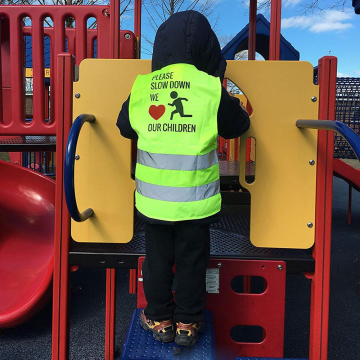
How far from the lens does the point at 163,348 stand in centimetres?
134

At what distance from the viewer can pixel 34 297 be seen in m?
2.08

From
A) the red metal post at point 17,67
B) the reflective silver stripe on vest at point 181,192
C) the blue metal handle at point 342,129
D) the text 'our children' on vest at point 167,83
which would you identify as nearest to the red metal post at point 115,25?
the red metal post at point 17,67

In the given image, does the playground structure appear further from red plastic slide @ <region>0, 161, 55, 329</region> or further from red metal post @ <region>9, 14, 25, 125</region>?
red plastic slide @ <region>0, 161, 55, 329</region>

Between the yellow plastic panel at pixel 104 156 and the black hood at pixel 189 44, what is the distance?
0.13m

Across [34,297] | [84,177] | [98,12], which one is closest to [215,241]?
[84,177]

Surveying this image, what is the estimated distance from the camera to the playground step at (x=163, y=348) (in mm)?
1292

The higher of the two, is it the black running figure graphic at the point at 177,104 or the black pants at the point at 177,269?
the black running figure graphic at the point at 177,104

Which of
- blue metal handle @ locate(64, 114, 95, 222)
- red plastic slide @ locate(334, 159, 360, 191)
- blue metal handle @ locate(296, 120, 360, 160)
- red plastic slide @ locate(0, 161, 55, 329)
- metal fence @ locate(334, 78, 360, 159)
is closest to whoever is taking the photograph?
blue metal handle @ locate(296, 120, 360, 160)

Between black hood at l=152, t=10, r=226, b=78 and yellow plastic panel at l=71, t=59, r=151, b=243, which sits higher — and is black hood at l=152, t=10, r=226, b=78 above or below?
above

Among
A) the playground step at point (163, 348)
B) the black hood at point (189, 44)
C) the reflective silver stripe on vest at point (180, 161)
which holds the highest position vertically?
the black hood at point (189, 44)

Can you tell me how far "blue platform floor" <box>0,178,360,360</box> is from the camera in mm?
2113

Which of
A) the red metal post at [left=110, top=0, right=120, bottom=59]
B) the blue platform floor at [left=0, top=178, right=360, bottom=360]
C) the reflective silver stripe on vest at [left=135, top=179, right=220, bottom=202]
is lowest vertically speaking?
the blue platform floor at [left=0, top=178, right=360, bottom=360]

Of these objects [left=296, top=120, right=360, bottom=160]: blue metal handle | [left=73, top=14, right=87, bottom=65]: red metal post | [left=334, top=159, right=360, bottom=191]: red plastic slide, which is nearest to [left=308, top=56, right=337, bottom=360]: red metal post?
[left=296, top=120, right=360, bottom=160]: blue metal handle

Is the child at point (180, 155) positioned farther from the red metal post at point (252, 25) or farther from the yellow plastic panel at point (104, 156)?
the red metal post at point (252, 25)
